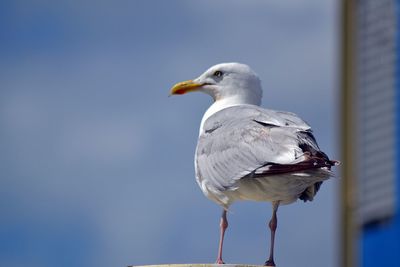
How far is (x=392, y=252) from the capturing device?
10391mm

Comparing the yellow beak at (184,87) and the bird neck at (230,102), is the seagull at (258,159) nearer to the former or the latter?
the bird neck at (230,102)

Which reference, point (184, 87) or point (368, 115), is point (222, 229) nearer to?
point (184, 87)

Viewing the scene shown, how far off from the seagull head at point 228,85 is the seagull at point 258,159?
0.60 ft

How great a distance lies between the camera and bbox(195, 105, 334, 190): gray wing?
26.6ft

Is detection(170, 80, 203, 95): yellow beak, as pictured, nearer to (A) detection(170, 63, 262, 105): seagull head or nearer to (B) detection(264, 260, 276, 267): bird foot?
(A) detection(170, 63, 262, 105): seagull head

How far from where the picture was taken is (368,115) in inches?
503

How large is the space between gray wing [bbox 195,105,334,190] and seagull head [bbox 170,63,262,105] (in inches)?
12.0

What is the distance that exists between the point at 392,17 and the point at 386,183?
1.32 meters

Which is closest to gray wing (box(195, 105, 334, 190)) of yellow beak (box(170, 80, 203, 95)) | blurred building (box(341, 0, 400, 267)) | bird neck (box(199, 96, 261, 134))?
bird neck (box(199, 96, 261, 134))

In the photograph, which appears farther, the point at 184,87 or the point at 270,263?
the point at 184,87

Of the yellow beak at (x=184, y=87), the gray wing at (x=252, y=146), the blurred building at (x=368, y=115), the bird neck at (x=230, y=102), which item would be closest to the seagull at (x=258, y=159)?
the gray wing at (x=252, y=146)

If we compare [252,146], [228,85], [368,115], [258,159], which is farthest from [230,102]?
[368,115]

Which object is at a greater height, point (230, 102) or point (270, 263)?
point (230, 102)

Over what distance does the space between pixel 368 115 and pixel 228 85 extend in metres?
3.78
